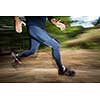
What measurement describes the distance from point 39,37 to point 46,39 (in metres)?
0.08

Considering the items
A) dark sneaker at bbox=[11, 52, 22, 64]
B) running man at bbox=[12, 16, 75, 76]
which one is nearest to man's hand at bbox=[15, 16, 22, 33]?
running man at bbox=[12, 16, 75, 76]

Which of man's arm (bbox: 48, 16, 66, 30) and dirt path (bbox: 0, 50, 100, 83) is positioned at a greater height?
man's arm (bbox: 48, 16, 66, 30)

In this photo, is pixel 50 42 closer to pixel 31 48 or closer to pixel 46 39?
pixel 46 39

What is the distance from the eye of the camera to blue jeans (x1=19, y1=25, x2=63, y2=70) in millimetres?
3156

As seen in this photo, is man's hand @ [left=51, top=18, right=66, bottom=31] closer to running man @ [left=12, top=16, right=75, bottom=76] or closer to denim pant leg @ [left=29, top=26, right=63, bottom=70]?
running man @ [left=12, top=16, right=75, bottom=76]

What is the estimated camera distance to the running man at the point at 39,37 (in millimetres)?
3150

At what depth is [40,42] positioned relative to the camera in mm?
3178

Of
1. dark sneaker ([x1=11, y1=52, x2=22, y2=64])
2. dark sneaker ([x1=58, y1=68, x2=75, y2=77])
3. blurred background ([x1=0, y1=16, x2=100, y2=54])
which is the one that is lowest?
dark sneaker ([x1=58, y1=68, x2=75, y2=77])

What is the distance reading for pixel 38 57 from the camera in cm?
315

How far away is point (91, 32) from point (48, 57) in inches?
21.0

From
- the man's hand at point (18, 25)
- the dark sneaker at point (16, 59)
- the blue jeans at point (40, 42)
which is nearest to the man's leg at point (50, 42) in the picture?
the blue jeans at point (40, 42)
